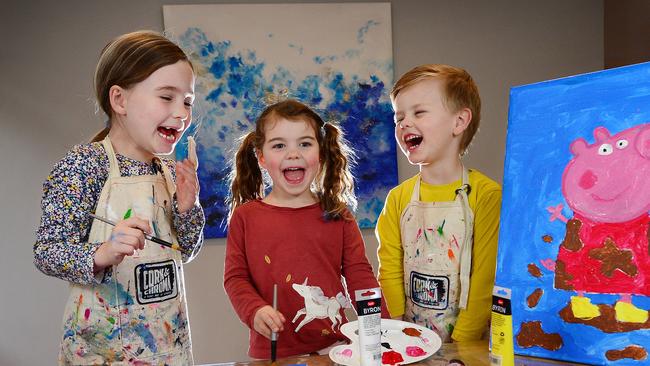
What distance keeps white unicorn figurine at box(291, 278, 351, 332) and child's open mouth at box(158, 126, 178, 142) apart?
480 millimetres

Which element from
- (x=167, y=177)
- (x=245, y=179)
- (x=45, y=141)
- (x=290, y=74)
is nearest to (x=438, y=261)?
(x=245, y=179)

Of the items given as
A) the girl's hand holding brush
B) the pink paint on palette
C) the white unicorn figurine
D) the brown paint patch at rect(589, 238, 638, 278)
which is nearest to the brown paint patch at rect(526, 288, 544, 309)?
the brown paint patch at rect(589, 238, 638, 278)

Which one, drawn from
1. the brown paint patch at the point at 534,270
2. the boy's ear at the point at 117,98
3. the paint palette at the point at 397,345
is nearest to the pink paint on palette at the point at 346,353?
the paint palette at the point at 397,345

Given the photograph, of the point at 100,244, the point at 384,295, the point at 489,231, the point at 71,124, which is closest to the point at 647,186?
the point at 489,231

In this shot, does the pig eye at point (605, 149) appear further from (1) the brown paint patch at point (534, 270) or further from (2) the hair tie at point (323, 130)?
(2) the hair tie at point (323, 130)

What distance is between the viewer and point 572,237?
3.53ft

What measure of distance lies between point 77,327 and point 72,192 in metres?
0.30

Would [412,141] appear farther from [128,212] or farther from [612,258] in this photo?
[128,212]

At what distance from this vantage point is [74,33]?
312 cm

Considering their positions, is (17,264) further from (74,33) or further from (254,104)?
(254,104)

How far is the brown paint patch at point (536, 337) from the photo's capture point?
1.06m

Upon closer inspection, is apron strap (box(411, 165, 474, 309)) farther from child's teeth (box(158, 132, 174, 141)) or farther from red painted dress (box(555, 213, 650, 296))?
child's teeth (box(158, 132, 174, 141))

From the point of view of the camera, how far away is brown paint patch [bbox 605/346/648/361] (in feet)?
3.20

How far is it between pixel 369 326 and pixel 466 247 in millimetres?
492
